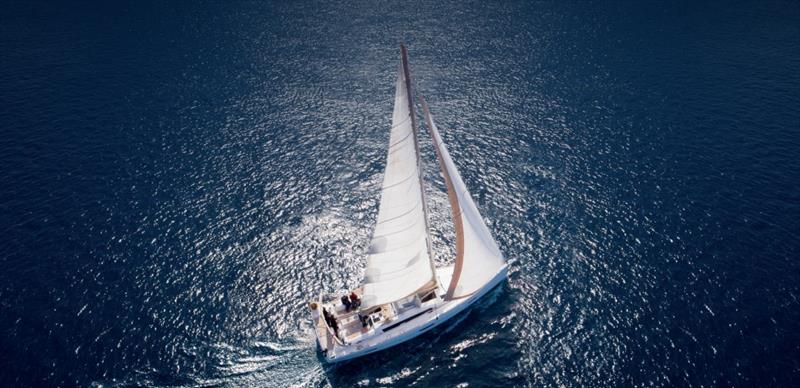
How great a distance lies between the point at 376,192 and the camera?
61.0m

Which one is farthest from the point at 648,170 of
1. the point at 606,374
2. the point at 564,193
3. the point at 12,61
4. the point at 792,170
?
the point at 12,61

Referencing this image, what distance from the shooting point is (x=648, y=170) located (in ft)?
209

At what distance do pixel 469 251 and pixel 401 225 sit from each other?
8274 mm

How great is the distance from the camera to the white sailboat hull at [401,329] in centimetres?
4212

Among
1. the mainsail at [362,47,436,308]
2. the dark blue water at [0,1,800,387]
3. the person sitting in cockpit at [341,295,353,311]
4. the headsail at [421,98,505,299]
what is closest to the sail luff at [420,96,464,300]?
the headsail at [421,98,505,299]

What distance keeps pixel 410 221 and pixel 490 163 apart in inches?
1159

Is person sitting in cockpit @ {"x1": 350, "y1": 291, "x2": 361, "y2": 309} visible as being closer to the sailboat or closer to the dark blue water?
the sailboat

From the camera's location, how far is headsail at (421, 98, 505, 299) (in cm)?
4216

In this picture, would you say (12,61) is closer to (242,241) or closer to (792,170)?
(242,241)

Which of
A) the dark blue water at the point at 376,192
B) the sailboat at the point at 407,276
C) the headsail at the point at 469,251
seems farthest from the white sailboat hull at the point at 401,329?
the dark blue water at the point at 376,192

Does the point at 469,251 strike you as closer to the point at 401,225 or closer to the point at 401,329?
the point at 401,225

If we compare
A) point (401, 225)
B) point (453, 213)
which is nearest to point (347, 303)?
point (401, 225)

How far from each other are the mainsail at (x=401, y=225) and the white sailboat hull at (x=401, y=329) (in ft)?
6.84

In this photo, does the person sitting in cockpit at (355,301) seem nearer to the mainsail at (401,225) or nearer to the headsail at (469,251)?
the mainsail at (401,225)
